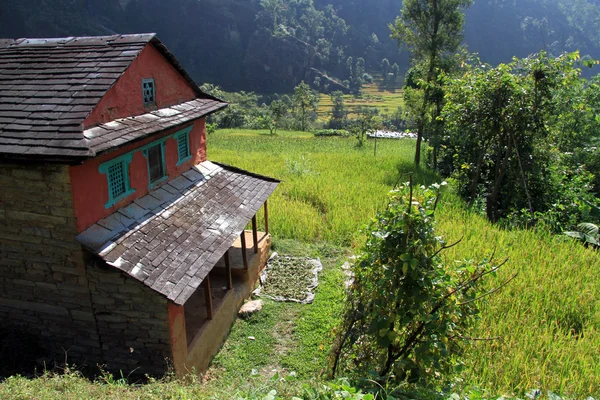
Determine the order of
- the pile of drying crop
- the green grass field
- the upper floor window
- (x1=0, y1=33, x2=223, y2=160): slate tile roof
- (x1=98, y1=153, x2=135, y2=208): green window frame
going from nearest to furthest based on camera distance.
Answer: the green grass field < (x1=0, y1=33, x2=223, y2=160): slate tile roof < (x1=98, y1=153, x2=135, y2=208): green window frame < the upper floor window < the pile of drying crop

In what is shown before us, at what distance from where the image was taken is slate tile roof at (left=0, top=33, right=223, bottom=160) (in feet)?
17.5

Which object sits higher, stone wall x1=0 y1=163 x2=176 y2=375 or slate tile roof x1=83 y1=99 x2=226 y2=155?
slate tile roof x1=83 y1=99 x2=226 y2=155

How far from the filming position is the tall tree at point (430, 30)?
20.2m

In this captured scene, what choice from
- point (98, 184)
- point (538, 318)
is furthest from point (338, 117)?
point (98, 184)

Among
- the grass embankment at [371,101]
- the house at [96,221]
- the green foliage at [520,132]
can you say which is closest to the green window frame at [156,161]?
the house at [96,221]

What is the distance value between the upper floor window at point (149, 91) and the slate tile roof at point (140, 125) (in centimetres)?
19

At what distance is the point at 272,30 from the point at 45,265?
11263 centimetres

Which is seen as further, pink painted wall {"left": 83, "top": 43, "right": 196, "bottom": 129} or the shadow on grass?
pink painted wall {"left": 83, "top": 43, "right": 196, "bottom": 129}

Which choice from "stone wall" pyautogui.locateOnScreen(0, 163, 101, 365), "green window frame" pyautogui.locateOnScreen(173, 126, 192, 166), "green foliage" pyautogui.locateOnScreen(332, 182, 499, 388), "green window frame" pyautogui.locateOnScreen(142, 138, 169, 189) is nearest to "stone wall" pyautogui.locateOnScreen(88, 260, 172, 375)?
"stone wall" pyautogui.locateOnScreen(0, 163, 101, 365)

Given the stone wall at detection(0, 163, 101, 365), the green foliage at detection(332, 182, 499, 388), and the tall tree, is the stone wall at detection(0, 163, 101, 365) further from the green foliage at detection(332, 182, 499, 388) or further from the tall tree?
the tall tree

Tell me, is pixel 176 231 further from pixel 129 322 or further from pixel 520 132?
pixel 520 132

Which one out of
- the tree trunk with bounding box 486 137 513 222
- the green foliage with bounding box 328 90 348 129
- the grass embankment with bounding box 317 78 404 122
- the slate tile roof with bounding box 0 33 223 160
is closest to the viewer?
the slate tile roof with bounding box 0 33 223 160

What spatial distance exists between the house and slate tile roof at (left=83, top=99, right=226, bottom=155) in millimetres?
26

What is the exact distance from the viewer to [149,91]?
7.50m
